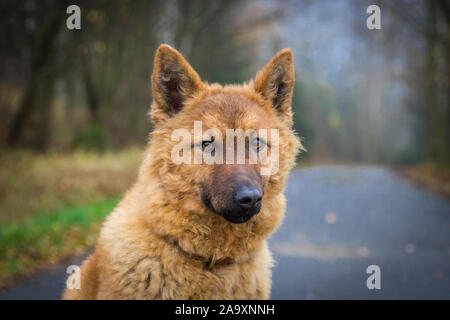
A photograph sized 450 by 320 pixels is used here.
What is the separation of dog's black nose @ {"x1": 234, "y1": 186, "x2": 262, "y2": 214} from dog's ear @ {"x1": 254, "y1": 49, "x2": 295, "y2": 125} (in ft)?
3.52

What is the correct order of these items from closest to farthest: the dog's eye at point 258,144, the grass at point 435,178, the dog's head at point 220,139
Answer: the dog's head at point 220,139, the dog's eye at point 258,144, the grass at point 435,178

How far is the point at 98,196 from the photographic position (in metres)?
10.4

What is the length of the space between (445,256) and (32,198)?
28.2ft

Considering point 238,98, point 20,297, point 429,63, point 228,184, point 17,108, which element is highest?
point 429,63

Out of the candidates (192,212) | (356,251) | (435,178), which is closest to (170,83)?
(192,212)

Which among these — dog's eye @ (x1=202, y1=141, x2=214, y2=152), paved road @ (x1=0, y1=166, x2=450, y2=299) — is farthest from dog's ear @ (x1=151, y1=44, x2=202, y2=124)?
paved road @ (x1=0, y1=166, x2=450, y2=299)

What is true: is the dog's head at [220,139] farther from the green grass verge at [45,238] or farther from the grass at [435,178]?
the grass at [435,178]

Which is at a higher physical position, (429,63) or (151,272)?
(429,63)

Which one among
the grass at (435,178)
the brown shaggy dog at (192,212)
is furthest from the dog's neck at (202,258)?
the grass at (435,178)

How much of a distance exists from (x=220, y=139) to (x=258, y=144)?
0.36 metres

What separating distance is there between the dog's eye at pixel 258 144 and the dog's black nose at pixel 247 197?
0.51 metres

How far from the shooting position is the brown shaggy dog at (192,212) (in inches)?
118

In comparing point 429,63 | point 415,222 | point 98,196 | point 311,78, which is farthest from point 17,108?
point 311,78
